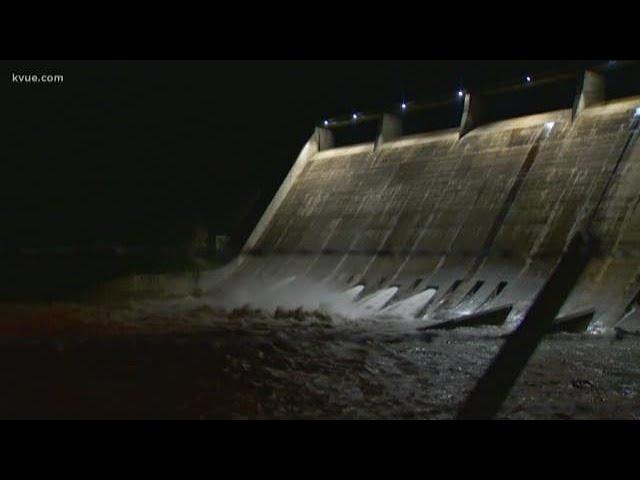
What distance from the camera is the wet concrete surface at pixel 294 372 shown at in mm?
7012

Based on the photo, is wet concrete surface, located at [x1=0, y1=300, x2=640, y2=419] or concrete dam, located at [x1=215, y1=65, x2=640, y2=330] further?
concrete dam, located at [x1=215, y1=65, x2=640, y2=330]

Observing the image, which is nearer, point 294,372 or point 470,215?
point 294,372

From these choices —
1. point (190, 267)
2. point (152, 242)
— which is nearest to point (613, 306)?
point (190, 267)

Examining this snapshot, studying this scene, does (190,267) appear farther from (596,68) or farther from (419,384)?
(419,384)

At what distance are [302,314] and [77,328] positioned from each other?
489 centimetres

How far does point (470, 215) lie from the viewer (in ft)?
61.1

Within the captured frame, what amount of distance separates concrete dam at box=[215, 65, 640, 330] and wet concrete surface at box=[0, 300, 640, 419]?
249cm

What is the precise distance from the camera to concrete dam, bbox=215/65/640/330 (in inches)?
589

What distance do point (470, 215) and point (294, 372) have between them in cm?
1068

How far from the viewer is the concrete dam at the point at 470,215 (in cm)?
1496

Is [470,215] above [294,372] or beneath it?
beneath

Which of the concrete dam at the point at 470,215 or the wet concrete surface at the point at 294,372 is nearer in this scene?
the wet concrete surface at the point at 294,372

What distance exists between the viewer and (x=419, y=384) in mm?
8203

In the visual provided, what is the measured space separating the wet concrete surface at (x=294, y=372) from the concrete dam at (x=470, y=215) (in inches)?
98.0
